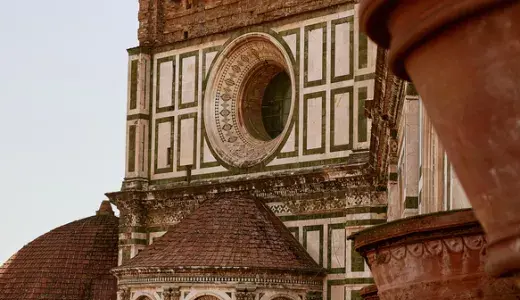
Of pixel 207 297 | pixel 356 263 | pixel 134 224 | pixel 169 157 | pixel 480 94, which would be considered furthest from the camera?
pixel 169 157

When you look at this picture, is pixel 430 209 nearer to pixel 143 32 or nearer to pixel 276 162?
pixel 276 162

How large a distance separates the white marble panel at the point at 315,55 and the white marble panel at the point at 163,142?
499cm

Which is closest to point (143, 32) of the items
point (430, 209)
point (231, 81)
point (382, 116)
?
point (231, 81)

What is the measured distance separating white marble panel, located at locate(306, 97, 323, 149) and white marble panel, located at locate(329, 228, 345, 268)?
97.5 inches

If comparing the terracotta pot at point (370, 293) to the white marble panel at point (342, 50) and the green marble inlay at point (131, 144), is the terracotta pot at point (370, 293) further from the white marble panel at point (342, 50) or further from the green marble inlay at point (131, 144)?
the green marble inlay at point (131, 144)

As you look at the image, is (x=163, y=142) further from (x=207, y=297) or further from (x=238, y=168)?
(x=207, y=297)

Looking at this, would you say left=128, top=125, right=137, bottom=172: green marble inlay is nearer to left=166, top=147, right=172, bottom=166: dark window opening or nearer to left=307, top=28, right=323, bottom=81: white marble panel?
left=166, top=147, right=172, bottom=166: dark window opening

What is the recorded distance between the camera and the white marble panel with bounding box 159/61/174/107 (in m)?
33.3

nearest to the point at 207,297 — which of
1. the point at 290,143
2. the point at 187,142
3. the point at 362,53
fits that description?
the point at 290,143

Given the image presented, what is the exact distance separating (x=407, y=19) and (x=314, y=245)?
26975 millimetres

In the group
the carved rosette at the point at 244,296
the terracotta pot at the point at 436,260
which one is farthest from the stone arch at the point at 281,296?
the terracotta pot at the point at 436,260

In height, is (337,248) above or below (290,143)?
below

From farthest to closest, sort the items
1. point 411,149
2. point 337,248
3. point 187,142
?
point 187,142 < point 337,248 < point 411,149

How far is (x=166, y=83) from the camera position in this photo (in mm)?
33469
